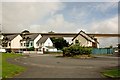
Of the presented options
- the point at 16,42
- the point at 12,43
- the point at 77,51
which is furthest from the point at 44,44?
the point at 77,51

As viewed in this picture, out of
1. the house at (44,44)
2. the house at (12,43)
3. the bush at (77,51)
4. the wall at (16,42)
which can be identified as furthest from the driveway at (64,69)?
the wall at (16,42)

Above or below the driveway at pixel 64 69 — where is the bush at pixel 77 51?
above

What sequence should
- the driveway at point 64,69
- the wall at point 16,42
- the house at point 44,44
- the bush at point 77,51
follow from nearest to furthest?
the driveway at point 64,69, the bush at point 77,51, the house at point 44,44, the wall at point 16,42

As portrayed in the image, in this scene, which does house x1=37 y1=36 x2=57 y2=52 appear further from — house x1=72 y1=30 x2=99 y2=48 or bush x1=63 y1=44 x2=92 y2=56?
bush x1=63 y1=44 x2=92 y2=56

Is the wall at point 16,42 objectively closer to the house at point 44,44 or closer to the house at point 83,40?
the house at point 44,44

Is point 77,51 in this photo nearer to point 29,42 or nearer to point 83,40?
point 83,40

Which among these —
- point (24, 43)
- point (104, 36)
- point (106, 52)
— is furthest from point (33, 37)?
point (104, 36)

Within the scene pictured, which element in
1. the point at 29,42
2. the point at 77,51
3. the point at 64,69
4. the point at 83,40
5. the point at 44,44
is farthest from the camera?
the point at 29,42

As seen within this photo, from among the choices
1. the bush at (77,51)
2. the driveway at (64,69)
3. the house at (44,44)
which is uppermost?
the house at (44,44)

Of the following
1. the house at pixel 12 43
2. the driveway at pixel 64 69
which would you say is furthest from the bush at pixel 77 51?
the house at pixel 12 43

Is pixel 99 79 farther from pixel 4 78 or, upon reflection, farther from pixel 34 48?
pixel 34 48

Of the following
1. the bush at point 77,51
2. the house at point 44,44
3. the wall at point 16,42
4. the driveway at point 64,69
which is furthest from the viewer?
the wall at point 16,42

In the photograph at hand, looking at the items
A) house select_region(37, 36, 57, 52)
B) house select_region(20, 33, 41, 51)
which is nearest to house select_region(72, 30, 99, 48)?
house select_region(37, 36, 57, 52)

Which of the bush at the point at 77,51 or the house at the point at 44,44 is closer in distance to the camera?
the bush at the point at 77,51
